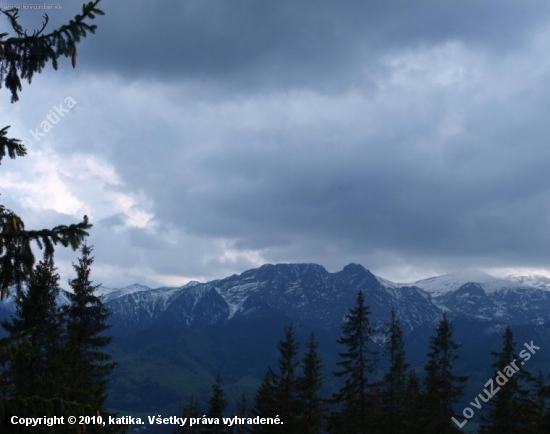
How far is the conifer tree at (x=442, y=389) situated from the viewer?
35594 millimetres

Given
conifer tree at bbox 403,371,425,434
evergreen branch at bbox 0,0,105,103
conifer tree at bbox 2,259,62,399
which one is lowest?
conifer tree at bbox 403,371,425,434

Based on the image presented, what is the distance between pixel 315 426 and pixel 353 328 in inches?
279

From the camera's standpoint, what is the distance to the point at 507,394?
3516cm

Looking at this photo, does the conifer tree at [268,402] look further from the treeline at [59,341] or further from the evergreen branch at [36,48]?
the evergreen branch at [36,48]

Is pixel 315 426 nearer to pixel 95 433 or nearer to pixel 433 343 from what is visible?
pixel 433 343

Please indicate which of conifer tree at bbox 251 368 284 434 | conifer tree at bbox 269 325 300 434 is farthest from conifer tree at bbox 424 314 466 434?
conifer tree at bbox 251 368 284 434

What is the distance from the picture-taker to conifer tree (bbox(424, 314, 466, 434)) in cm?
3559

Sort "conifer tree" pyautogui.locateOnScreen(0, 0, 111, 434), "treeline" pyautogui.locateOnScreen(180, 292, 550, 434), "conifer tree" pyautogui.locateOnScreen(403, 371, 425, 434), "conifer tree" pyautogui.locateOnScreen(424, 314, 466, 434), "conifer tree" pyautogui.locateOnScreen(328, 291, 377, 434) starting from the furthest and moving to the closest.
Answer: "conifer tree" pyautogui.locateOnScreen(328, 291, 377, 434) → "conifer tree" pyautogui.locateOnScreen(403, 371, 425, 434) → "conifer tree" pyautogui.locateOnScreen(424, 314, 466, 434) → "treeline" pyautogui.locateOnScreen(180, 292, 550, 434) → "conifer tree" pyautogui.locateOnScreen(0, 0, 111, 434)

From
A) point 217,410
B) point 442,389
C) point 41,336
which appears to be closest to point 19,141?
Result: point 41,336

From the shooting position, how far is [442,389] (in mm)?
36844

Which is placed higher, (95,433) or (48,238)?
(48,238)

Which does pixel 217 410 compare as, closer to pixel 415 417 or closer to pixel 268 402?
pixel 268 402

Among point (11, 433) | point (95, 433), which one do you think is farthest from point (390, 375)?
point (11, 433)

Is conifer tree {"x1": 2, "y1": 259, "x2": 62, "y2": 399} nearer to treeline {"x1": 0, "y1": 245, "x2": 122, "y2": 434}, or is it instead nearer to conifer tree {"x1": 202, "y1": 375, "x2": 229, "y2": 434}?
treeline {"x1": 0, "y1": 245, "x2": 122, "y2": 434}
